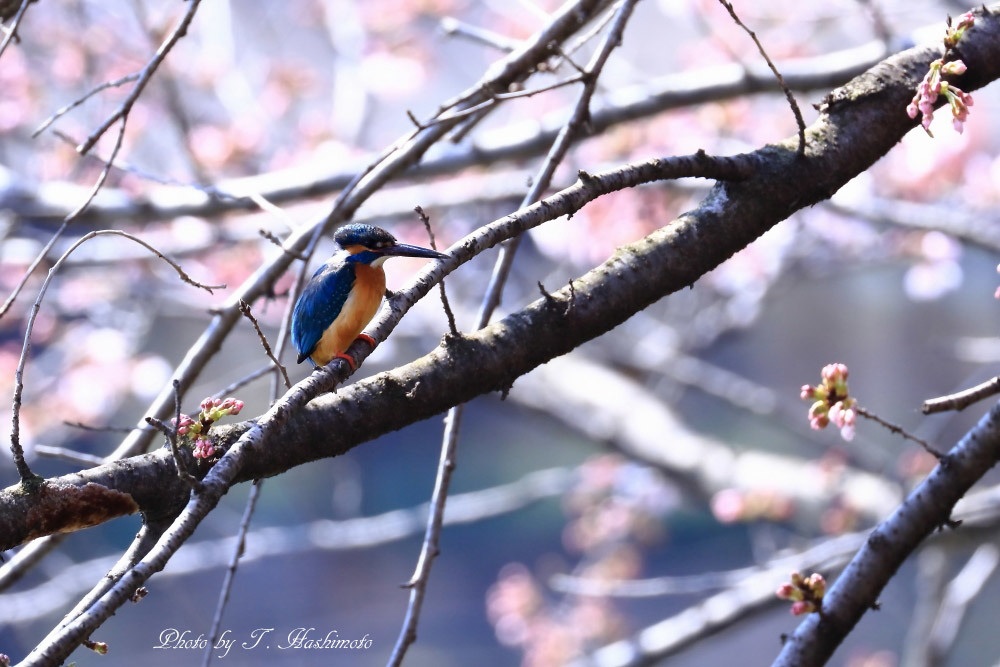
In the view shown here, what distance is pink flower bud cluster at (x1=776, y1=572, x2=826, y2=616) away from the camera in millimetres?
1600

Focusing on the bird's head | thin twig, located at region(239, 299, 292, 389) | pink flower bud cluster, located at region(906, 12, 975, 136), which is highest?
the bird's head

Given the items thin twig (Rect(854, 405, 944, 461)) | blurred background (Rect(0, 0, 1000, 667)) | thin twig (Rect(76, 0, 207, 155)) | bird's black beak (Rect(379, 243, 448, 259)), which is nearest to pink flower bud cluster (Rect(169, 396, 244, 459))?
bird's black beak (Rect(379, 243, 448, 259))

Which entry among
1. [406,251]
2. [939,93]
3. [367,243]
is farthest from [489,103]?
[939,93]

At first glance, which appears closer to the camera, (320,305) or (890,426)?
(890,426)

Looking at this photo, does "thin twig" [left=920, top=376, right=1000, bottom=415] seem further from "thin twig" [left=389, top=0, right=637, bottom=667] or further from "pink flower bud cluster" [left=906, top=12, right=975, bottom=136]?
"thin twig" [left=389, top=0, right=637, bottom=667]

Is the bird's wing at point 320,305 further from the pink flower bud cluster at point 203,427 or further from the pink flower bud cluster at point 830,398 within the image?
the pink flower bud cluster at point 830,398

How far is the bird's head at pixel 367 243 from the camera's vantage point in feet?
6.98

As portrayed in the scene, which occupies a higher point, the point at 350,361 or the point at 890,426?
the point at 350,361

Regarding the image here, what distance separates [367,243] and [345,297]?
0.15 metres

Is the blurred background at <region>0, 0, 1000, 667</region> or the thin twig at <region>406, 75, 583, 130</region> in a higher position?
the blurred background at <region>0, 0, 1000, 667</region>

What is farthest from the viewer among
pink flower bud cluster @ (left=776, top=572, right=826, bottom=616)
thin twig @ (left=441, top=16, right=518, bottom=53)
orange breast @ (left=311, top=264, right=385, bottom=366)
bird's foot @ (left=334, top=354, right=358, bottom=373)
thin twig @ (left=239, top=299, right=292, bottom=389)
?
thin twig @ (left=441, top=16, right=518, bottom=53)

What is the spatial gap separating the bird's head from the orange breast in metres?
0.03

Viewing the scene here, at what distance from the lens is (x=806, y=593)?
5.29 feet

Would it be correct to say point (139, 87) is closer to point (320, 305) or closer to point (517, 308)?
point (320, 305)
